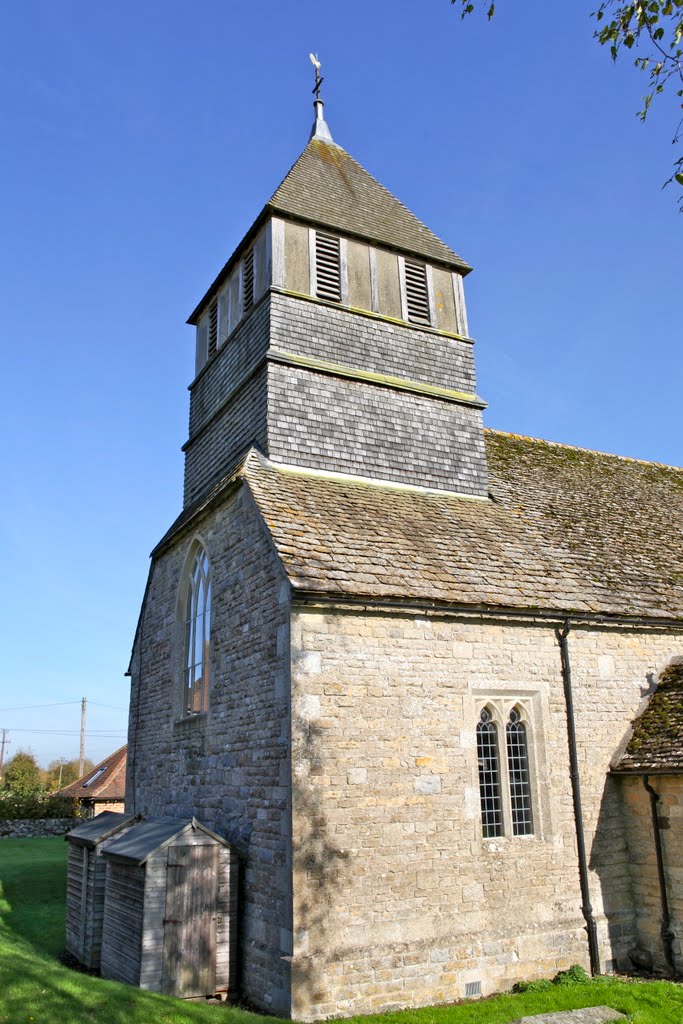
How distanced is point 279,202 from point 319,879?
12.1 m

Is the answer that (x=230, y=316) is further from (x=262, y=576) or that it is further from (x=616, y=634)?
(x=616, y=634)

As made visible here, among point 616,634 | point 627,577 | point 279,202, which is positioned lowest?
point 616,634

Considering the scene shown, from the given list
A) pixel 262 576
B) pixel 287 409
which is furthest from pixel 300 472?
pixel 262 576

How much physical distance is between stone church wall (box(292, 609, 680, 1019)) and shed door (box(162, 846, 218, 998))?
5.52ft

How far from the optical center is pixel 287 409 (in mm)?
13641

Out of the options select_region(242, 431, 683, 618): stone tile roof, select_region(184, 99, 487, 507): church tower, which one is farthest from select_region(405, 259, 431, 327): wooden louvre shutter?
select_region(242, 431, 683, 618): stone tile roof

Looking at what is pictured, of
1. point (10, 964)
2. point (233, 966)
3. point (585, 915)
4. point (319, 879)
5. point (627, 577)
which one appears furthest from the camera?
point (627, 577)

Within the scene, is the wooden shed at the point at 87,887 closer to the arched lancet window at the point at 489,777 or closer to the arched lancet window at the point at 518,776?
the arched lancet window at the point at 489,777

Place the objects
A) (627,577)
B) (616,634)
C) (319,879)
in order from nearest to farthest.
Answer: (319,879), (616,634), (627,577)

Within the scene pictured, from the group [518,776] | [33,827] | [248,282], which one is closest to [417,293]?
[248,282]

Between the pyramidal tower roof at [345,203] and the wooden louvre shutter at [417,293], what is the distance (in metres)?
0.30

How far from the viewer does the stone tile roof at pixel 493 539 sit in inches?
436

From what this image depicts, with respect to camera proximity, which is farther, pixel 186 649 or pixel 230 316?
pixel 230 316

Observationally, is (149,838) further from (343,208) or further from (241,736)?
(343,208)
